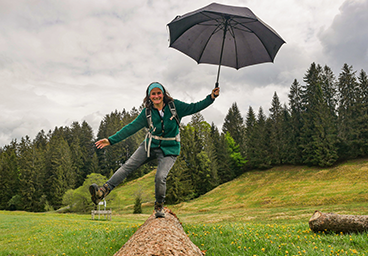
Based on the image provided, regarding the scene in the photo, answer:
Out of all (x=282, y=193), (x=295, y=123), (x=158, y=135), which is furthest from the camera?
(x=295, y=123)

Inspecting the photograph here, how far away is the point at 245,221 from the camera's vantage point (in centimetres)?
1900

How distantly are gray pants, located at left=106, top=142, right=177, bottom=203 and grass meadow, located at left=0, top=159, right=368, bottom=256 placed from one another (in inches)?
68.1

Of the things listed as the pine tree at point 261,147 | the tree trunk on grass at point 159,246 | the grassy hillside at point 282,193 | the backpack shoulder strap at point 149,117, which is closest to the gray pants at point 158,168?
the backpack shoulder strap at point 149,117

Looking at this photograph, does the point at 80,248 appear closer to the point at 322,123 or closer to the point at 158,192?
the point at 158,192

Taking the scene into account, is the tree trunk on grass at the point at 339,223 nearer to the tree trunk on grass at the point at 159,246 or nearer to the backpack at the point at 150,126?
the tree trunk on grass at the point at 159,246

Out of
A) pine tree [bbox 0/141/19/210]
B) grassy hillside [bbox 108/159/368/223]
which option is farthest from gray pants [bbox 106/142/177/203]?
pine tree [bbox 0/141/19/210]

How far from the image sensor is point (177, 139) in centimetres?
500

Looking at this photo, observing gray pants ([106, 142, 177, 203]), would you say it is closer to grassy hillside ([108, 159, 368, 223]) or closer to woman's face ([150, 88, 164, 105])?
woman's face ([150, 88, 164, 105])

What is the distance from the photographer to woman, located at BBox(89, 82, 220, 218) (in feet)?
15.7

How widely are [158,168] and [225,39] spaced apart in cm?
365

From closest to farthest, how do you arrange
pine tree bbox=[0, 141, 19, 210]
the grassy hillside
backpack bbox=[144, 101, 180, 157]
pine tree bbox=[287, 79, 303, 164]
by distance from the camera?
backpack bbox=[144, 101, 180, 157]
the grassy hillside
pine tree bbox=[287, 79, 303, 164]
pine tree bbox=[0, 141, 19, 210]

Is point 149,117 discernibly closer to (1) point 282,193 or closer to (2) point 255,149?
(1) point 282,193

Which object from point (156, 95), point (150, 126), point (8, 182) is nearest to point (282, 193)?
point (150, 126)

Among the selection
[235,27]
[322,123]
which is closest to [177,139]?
[235,27]
